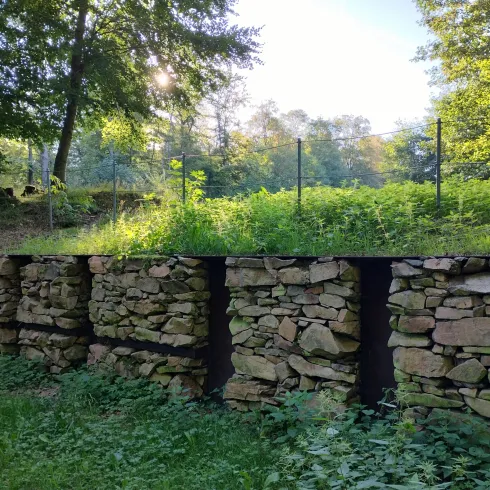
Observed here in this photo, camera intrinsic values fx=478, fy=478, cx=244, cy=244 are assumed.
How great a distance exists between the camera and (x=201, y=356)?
6.54m

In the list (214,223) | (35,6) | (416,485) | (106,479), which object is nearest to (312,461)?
(416,485)

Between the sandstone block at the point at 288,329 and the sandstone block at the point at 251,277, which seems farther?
the sandstone block at the point at 251,277

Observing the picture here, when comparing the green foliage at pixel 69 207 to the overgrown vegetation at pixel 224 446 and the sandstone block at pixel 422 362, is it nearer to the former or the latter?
the overgrown vegetation at pixel 224 446

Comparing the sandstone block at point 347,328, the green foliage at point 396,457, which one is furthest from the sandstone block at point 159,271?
the green foliage at point 396,457

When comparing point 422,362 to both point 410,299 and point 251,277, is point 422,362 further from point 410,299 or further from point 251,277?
point 251,277

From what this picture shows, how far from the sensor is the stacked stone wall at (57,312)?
7930 millimetres

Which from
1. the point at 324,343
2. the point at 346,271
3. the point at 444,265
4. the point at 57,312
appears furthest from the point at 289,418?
the point at 57,312

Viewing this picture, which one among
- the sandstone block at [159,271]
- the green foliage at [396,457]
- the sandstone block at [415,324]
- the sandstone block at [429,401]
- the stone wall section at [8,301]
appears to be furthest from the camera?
the stone wall section at [8,301]

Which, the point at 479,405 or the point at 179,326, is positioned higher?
the point at 179,326

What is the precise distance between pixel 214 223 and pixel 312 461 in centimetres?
390

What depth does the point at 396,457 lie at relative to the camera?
3648 mm

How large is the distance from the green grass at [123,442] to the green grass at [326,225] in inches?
80.8

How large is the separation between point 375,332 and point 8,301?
6.98 m

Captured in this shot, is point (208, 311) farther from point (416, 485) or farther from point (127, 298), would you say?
point (416, 485)
